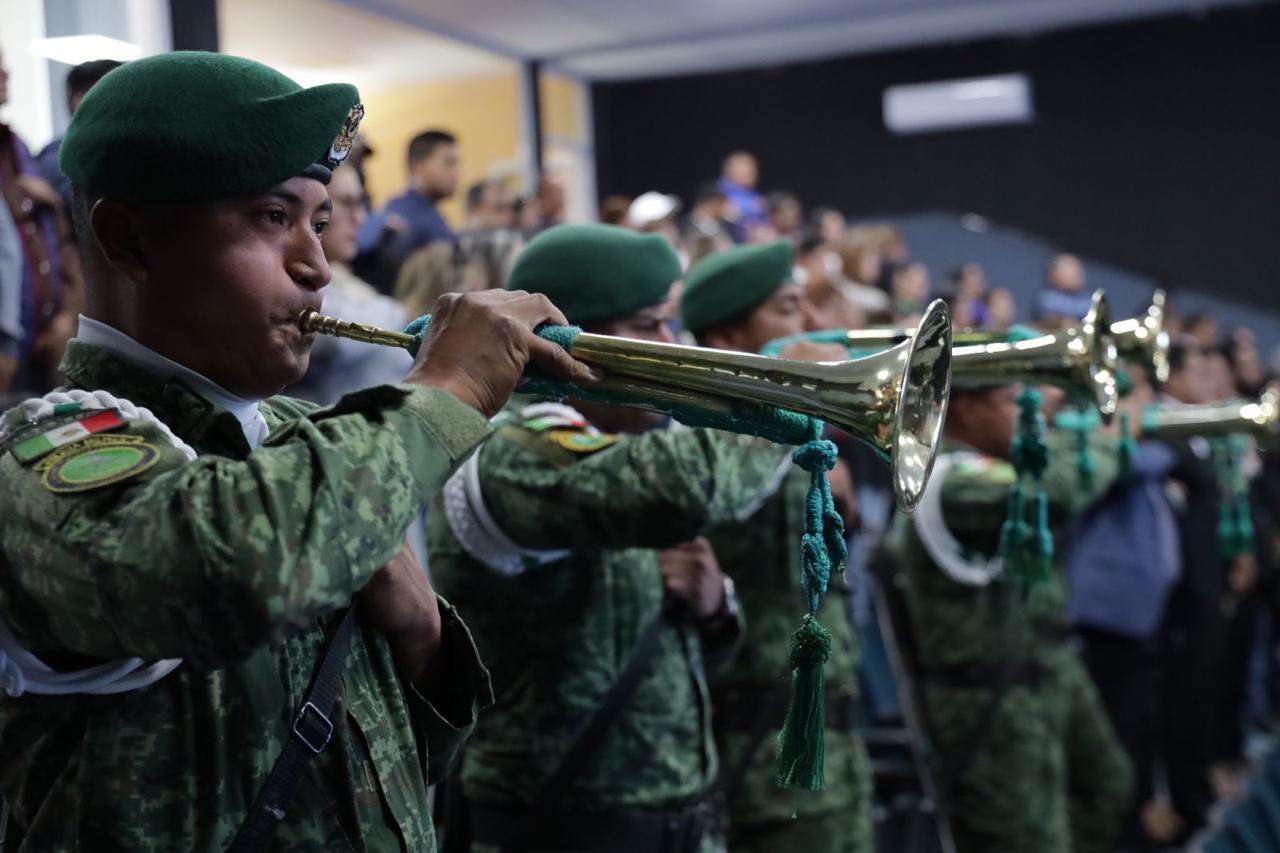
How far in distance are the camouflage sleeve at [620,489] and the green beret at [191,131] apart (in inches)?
41.5

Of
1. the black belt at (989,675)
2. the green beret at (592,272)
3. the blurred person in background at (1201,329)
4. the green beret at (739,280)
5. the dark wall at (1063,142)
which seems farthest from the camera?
the dark wall at (1063,142)

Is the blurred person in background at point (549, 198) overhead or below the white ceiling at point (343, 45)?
below

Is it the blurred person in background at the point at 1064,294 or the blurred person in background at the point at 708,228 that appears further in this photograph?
the blurred person in background at the point at 1064,294

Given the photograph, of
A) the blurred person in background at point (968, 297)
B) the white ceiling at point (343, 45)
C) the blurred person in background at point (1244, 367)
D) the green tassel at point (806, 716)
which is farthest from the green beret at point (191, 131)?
the blurred person in background at point (1244, 367)

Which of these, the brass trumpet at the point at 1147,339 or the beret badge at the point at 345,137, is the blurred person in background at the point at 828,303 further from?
the beret badge at the point at 345,137

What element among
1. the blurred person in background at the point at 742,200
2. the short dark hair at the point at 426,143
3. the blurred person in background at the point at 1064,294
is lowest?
the blurred person in background at the point at 1064,294

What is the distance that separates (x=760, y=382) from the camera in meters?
1.77

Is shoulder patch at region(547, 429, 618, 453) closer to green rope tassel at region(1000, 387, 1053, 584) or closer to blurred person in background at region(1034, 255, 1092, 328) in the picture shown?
green rope tassel at region(1000, 387, 1053, 584)

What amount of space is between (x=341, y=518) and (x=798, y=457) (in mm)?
726

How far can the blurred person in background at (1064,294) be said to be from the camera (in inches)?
443

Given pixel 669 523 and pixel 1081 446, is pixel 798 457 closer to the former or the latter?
pixel 669 523

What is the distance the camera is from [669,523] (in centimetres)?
252

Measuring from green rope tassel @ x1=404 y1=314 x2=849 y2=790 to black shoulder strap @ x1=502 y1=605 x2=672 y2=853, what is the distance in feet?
3.03

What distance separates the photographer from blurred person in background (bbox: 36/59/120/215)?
3426mm
